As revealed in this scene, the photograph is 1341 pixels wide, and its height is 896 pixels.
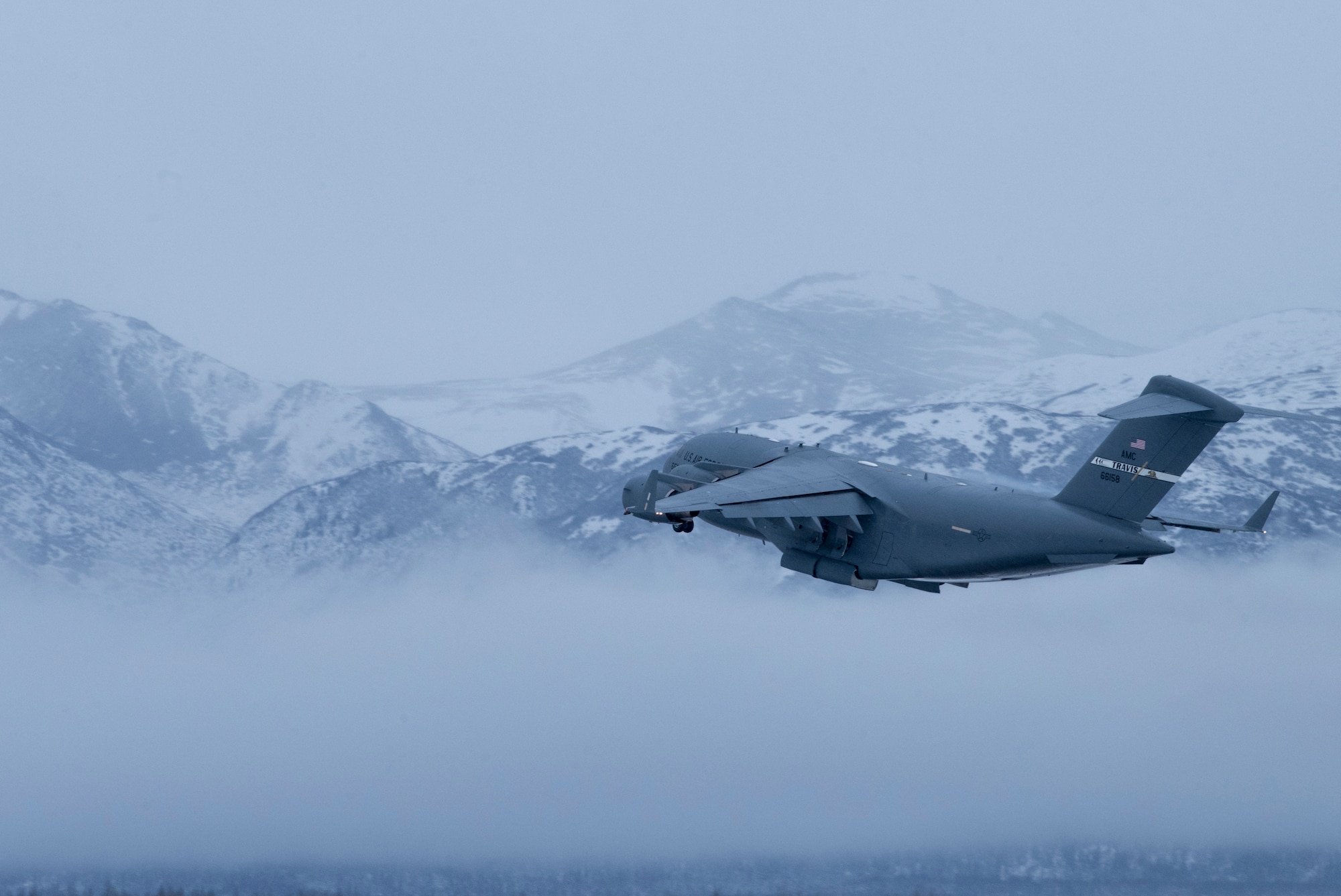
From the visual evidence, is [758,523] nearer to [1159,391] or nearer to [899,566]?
[899,566]

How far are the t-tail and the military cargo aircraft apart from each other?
4 cm

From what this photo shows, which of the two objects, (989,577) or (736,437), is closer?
(989,577)

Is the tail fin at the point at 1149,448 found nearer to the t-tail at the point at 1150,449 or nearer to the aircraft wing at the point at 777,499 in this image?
the t-tail at the point at 1150,449

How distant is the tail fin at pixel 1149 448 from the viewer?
39.6 metres

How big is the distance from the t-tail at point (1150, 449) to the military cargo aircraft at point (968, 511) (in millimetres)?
40

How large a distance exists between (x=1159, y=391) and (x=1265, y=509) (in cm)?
482

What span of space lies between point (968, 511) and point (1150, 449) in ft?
20.2

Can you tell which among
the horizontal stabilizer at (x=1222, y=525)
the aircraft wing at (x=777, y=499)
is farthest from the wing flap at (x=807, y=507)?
the horizontal stabilizer at (x=1222, y=525)

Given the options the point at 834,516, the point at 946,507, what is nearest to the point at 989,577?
the point at 946,507

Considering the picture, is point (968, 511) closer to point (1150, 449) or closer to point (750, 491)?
point (1150, 449)

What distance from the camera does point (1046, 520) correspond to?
4112 cm

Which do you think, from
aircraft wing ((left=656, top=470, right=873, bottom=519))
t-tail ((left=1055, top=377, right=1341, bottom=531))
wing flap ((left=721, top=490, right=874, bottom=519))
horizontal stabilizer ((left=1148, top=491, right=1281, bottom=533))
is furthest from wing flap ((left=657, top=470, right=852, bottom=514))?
horizontal stabilizer ((left=1148, top=491, right=1281, bottom=533))

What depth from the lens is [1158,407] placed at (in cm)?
3978

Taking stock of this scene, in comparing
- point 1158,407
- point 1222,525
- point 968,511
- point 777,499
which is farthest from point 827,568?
point 1222,525
